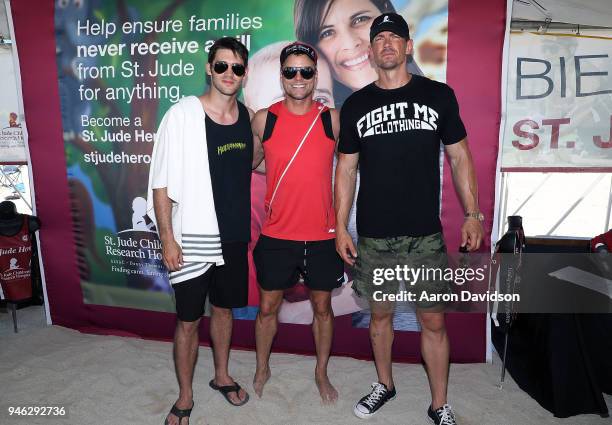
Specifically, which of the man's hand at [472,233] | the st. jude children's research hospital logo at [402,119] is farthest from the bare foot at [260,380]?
the st. jude children's research hospital logo at [402,119]

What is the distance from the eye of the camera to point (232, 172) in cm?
233

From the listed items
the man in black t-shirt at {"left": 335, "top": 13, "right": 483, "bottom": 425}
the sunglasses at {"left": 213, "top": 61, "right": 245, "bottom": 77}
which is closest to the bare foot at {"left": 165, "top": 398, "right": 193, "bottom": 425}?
the man in black t-shirt at {"left": 335, "top": 13, "right": 483, "bottom": 425}

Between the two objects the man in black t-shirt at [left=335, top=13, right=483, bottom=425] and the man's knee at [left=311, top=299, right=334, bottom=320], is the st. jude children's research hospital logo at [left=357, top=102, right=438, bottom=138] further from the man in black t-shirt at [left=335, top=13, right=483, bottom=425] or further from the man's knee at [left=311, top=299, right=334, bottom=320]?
the man's knee at [left=311, top=299, right=334, bottom=320]

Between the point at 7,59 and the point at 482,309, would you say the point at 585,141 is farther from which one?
the point at 7,59

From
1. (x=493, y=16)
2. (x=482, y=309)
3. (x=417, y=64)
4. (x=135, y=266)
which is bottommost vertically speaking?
(x=482, y=309)

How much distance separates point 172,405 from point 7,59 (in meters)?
4.53

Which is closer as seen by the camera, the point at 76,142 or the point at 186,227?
the point at 186,227

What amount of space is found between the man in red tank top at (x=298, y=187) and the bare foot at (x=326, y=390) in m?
0.48

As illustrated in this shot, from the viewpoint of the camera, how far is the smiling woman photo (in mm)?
2916

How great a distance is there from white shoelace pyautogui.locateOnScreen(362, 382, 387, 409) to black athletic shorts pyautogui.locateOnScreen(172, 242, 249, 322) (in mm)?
951

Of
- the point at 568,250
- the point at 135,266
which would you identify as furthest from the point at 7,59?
the point at 568,250

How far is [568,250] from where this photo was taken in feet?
10.5

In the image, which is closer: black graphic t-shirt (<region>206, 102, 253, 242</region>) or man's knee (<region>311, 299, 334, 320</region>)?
black graphic t-shirt (<region>206, 102, 253, 242</region>)

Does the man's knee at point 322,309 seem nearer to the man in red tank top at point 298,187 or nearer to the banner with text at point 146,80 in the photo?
the man in red tank top at point 298,187
